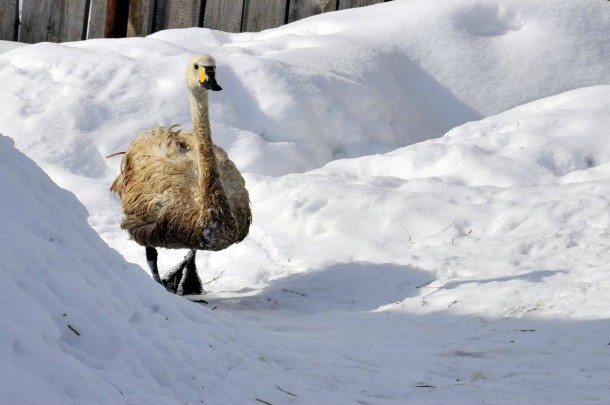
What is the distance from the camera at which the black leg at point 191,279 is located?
7457 millimetres

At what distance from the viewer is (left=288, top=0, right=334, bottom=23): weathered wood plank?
11750mm

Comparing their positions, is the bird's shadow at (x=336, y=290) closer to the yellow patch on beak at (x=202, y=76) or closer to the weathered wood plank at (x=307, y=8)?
the yellow patch on beak at (x=202, y=76)

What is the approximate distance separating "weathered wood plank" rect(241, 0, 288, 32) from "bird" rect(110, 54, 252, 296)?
393 centimetres

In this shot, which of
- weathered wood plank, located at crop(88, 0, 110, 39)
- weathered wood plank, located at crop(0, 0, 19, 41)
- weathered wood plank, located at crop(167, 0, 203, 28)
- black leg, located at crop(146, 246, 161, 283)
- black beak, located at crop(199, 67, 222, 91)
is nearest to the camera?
black beak, located at crop(199, 67, 222, 91)

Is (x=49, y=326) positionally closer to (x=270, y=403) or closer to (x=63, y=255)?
(x=63, y=255)

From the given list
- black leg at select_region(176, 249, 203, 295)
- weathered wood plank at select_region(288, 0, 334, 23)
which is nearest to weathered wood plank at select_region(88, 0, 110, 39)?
weathered wood plank at select_region(288, 0, 334, 23)

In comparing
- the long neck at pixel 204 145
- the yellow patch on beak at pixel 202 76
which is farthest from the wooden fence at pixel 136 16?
the yellow patch on beak at pixel 202 76

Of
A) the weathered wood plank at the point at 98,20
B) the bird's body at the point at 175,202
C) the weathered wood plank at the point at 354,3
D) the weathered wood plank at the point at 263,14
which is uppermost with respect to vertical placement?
the weathered wood plank at the point at 354,3

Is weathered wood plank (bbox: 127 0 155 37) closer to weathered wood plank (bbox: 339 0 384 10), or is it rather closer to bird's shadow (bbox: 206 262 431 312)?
weathered wood plank (bbox: 339 0 384 10)

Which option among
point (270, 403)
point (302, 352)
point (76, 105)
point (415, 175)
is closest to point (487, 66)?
point (415, 175)

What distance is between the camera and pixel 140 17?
11.6m

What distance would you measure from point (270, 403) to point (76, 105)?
19.9 feet

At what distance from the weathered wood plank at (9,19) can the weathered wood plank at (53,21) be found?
0.26 feet

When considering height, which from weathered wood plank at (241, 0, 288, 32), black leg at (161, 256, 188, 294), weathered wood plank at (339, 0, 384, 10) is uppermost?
weathered wood plank at (339, 0, 384, 10)
